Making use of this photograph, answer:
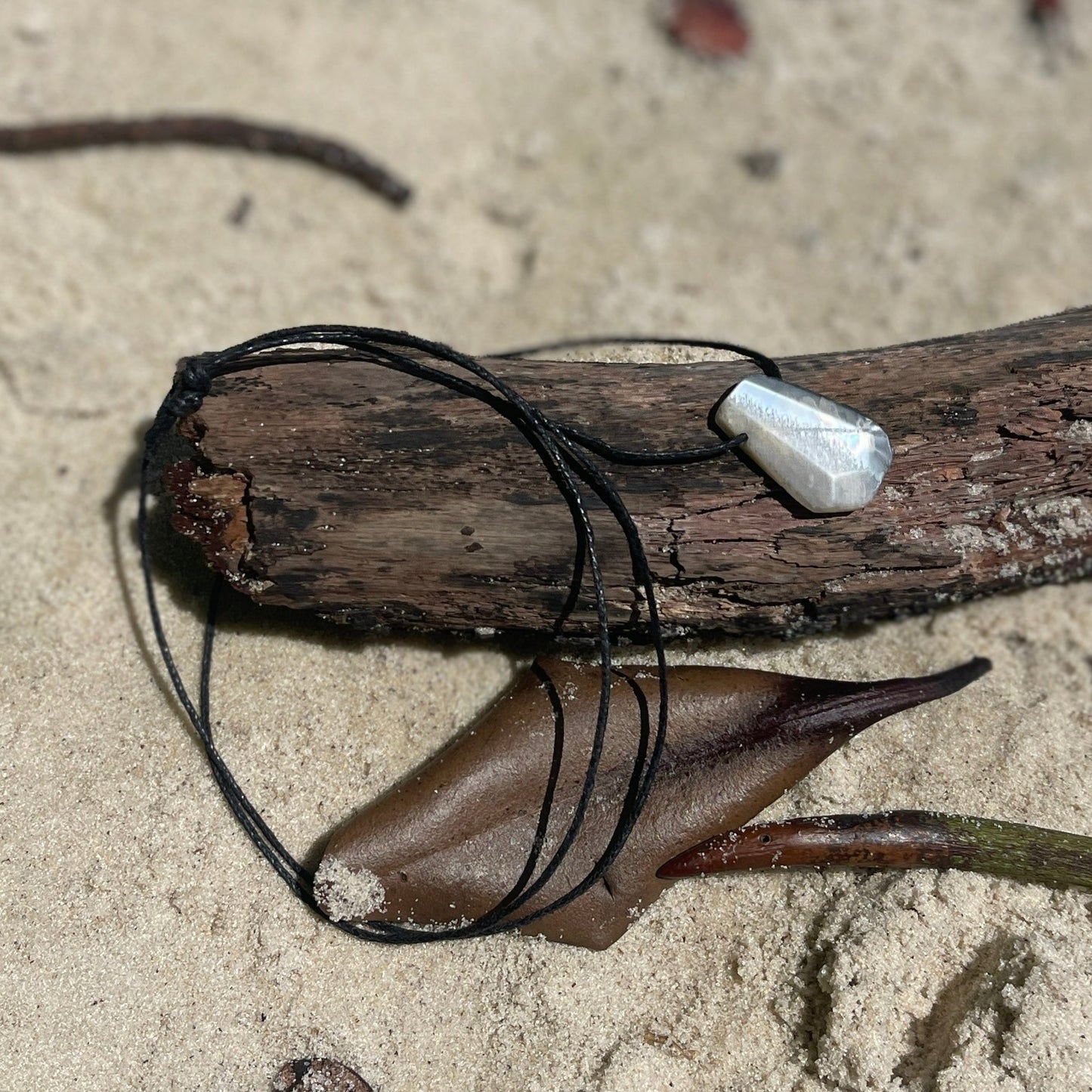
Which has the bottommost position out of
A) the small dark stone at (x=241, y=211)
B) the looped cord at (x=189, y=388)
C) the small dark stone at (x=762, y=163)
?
the small dark stone at (x=241, y=211)

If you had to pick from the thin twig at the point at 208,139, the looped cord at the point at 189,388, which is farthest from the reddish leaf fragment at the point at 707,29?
the looped cord at the point at 189,388

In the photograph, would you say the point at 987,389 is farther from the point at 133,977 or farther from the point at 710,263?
the point at 133,977

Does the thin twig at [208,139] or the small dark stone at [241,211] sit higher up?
the thin twig at [208,139]

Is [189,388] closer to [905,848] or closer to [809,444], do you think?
[809,444]

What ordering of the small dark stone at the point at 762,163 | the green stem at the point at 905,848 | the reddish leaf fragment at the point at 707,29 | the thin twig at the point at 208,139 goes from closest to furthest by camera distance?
the green stem at the point at 905,848 → the thin twig at the point at 208,139 → the small dark stone at the point at 762,163 → the reddish leaf fragment at the point at 707,29

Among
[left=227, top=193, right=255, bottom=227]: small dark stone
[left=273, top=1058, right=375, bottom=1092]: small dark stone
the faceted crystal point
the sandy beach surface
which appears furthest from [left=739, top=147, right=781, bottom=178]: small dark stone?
[left=273, top=1058, right=375, bottom=1092]: small dark stone

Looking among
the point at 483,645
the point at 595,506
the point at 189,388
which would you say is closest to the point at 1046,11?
the point at 595,506

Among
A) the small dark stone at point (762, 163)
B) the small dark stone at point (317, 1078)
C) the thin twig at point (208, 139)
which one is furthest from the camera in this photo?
the small dark stone at point (762, 163)

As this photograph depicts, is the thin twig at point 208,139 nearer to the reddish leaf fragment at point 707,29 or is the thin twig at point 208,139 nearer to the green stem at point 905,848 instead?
the reddish leaf fragment at point 707,29
